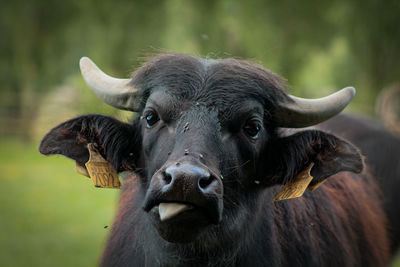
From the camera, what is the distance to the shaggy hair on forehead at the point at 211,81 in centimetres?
324

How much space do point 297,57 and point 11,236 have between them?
9405mm

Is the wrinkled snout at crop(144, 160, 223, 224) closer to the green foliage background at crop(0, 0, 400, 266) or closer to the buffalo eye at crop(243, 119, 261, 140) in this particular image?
the buffalo eye at crop(243, 119, 261, 140)

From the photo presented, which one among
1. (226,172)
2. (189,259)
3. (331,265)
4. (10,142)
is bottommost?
(10,142)

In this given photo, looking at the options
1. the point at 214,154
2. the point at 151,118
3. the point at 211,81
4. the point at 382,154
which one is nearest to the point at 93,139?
the point at 151,118

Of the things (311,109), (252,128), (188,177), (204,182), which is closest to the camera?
(188,177)

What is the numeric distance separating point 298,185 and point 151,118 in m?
1.22

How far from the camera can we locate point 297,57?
14031mm

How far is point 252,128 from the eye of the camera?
329 cm

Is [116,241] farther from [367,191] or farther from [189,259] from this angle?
[367,191]

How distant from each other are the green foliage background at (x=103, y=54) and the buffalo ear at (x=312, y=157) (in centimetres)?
87

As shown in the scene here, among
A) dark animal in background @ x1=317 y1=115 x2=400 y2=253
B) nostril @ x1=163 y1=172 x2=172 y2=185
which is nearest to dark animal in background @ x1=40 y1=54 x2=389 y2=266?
nostril @ x1=163 y1=172 x2=172 y2=185

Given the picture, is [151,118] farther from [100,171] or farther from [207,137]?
[100,171]

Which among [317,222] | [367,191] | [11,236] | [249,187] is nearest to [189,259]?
[249,187]

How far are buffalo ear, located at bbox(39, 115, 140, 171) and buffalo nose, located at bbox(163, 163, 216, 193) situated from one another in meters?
1.19
